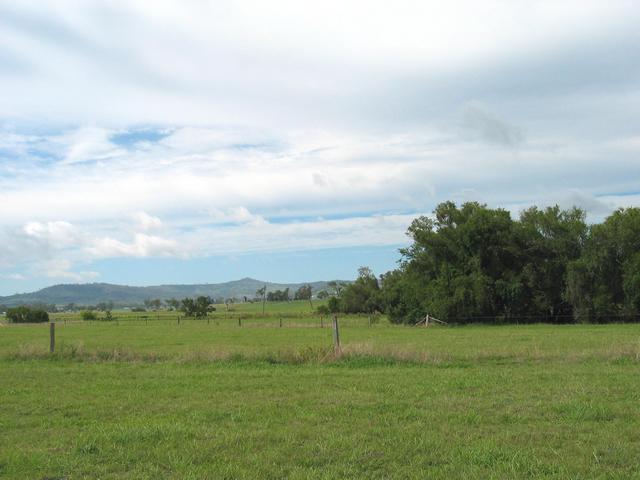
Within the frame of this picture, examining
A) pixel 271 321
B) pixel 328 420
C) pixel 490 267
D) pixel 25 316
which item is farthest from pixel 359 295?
pixel 328 420

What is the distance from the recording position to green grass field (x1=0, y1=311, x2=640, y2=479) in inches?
269

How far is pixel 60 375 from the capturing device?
15148mm

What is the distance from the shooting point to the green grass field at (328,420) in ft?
22.4

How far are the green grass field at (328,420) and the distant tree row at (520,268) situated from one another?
40.6m

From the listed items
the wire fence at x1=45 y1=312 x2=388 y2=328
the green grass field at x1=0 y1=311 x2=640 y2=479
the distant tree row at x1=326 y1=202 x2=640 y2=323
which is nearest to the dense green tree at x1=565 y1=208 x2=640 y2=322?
the distant tree row at x1=326 y1=202 x2=640 y2=323

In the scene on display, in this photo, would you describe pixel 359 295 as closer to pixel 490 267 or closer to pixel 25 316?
pixel 490 267

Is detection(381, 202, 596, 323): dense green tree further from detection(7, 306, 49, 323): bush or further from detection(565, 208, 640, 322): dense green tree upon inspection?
detection(7, 306, 49, 323): bush

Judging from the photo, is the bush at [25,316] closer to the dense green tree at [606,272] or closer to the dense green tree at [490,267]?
the dense green tree at [490,267]

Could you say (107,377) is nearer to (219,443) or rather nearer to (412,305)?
(219,443)

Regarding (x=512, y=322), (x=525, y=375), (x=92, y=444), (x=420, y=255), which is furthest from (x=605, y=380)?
(x=420, y=255)

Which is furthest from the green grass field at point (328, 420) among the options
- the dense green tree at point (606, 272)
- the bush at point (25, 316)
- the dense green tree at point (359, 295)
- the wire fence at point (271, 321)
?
the bush at point (25, 316)

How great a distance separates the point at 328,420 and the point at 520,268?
181 ft

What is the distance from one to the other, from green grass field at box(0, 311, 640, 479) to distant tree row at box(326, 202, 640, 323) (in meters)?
40.6

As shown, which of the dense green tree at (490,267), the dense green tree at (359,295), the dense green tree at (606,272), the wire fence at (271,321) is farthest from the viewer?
the dense green tree at (359,295)
